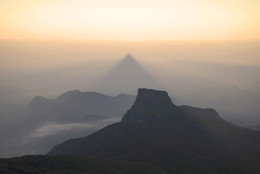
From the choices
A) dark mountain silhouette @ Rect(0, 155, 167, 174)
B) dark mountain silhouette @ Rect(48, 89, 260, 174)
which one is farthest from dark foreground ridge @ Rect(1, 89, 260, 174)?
dark mountain silhouette @ Rect(0, 155, 167, 174)

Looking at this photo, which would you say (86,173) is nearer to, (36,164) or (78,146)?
(36,164)

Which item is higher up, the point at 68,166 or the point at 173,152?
the point at 68,166

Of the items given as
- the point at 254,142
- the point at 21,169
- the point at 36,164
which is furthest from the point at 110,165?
the point at 254,142

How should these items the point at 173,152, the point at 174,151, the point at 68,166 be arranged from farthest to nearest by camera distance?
the point at 174,151 → the point at 173,152 → the point at 68,166

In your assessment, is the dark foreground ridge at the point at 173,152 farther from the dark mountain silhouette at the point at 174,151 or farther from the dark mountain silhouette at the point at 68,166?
the dark mountain silhouette at the point at 68,166

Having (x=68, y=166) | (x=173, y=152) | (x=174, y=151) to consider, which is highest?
(x=68, y=166)

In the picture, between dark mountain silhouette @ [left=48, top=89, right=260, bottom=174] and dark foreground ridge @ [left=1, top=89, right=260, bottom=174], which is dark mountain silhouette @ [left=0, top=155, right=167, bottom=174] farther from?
dark mountain silhouette @ [left=48, top=89, right=260, bottom=174]

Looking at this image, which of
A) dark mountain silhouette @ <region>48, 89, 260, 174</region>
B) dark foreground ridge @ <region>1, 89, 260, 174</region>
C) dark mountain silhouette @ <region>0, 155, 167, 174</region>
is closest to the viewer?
dark mountain silhouette @ <region>0, 155, 167, 174</region>

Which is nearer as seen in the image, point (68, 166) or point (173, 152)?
point (68, 166)

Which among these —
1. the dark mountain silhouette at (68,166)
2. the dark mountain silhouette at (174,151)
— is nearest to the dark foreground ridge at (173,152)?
the dark mountain silhouette at (174,151)

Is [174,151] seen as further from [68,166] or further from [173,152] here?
[68,166]

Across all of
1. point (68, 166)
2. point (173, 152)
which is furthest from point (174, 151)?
point (68, 166)

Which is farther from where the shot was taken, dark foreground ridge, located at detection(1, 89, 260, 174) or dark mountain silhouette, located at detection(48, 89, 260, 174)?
dark mountain silhouette, located at detection(48, 89, 260, 174)
